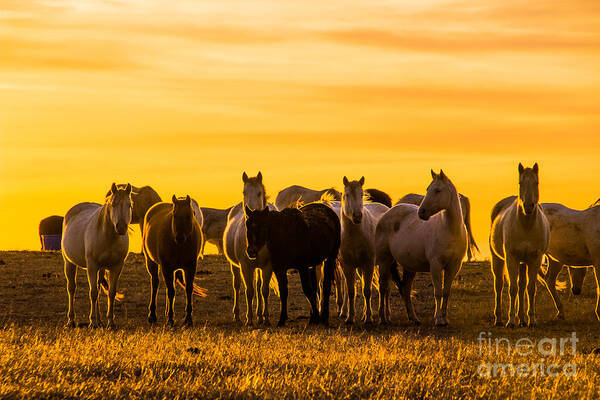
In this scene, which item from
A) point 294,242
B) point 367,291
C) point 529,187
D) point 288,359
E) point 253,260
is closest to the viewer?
point 288,359

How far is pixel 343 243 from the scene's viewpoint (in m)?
17.5

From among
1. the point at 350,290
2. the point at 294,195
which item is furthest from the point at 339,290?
the point at 294,195

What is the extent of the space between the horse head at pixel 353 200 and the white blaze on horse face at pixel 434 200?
121cm

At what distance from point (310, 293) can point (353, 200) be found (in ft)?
6.55

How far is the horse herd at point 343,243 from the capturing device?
53.5 feet

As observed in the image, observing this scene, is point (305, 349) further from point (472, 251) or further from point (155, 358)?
point (472, 251)

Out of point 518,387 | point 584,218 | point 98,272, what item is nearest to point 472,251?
point 584,218

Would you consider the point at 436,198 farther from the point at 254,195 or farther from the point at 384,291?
the point at 254,195

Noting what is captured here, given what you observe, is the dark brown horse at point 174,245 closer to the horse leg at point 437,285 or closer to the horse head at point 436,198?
the horse head at point 436,198

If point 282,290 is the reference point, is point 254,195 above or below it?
above

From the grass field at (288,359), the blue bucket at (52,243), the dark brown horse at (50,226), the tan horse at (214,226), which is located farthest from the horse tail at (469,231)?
the dark brown horse at (50,226)

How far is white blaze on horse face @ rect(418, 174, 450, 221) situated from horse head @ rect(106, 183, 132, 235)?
5.45 m

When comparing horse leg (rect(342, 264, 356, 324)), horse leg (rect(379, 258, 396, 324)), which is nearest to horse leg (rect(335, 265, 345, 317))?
horse leg (rect(379, 258, 396, 324))

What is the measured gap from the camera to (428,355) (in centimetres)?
1172
